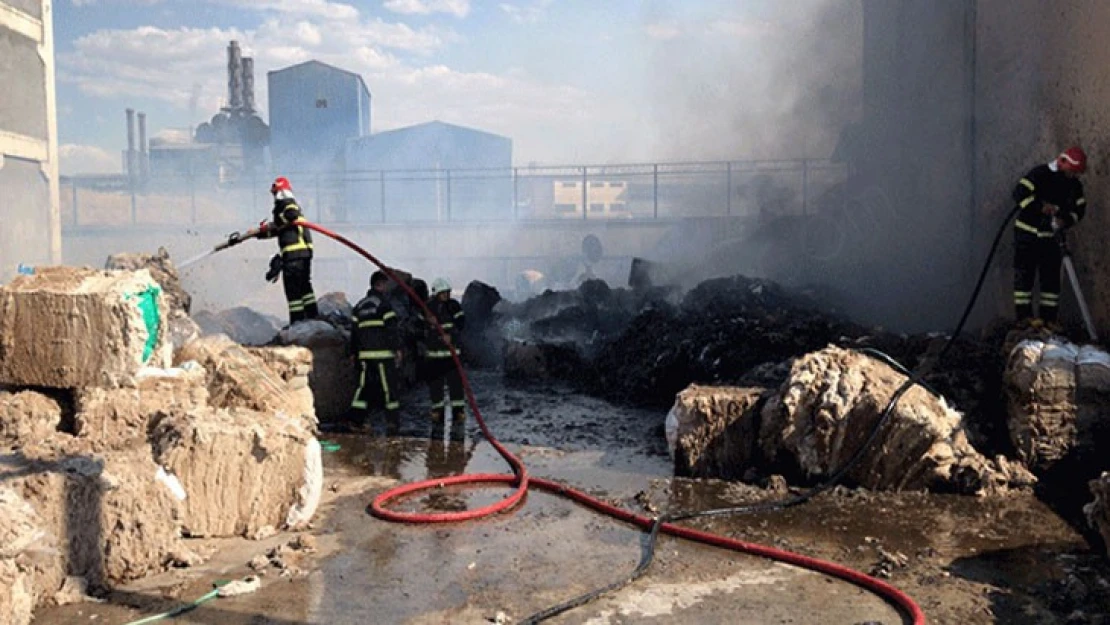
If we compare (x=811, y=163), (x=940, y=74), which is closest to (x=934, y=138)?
(x=940, y=74)

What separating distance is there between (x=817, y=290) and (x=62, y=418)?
1125 cm

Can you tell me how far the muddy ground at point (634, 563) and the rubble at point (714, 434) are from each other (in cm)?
18

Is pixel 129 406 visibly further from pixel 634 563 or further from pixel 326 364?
pixel 326 364

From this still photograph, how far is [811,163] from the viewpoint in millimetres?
22609

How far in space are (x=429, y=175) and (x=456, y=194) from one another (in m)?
1.45

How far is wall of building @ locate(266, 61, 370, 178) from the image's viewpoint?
1154 inches

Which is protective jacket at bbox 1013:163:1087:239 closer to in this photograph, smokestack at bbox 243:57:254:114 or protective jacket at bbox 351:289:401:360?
protective jacket at bbox 351:289:401:360

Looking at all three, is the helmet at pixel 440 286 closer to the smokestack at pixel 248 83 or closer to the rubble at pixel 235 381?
the rubble at pixel 235 381

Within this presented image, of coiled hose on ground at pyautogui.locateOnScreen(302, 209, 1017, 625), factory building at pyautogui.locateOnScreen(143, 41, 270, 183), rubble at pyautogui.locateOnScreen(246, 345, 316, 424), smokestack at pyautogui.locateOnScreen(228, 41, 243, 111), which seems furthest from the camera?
smokestack at pyautogui.locateOnScreen(228, 41, 243, 111)

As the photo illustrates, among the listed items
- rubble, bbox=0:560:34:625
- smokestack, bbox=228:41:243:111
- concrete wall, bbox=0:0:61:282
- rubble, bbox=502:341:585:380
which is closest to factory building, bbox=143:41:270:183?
smokestack, bbox=228:41:243:111

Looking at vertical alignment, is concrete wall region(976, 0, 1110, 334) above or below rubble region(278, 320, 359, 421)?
above

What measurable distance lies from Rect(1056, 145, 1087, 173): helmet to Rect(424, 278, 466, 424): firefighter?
18.0 feet

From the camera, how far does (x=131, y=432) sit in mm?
5453

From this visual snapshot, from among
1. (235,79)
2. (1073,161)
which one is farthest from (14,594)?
(235,79)
